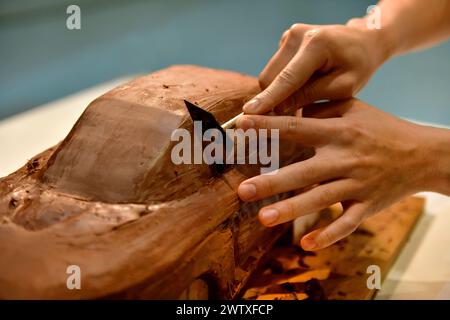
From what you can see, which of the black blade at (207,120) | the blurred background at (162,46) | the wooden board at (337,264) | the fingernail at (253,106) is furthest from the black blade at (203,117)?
the blurred background at (162,46)

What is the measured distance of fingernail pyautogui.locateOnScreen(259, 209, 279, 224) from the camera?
1454 mm

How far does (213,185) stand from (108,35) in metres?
3.74

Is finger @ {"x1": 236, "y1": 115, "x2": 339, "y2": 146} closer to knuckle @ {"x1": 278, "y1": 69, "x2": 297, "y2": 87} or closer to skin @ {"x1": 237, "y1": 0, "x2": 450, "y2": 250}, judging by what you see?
skin @ {"x1": 237, "y1": 0, "x2": 450, "y2": 250}

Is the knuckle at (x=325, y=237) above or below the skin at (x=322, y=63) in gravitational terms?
below

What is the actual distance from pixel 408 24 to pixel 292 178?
974 mm

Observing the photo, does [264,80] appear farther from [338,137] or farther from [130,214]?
[130,214]

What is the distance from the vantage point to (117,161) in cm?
149

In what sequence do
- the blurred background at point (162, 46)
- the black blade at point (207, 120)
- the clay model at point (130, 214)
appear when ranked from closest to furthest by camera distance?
the clay model at point (130, 214)
the black blade at point (207, 120)
the blurred background at point (162, 46)

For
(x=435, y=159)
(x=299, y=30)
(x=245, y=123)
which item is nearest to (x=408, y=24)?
(x=299, y=30)

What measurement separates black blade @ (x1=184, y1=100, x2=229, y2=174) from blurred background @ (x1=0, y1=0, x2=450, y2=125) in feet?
8.12

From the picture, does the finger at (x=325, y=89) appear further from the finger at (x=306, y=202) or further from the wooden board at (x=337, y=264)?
the wooden board at (x=337, y=264)

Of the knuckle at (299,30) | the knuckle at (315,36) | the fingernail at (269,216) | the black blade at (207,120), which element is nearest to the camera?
the fingernail at (269,216)

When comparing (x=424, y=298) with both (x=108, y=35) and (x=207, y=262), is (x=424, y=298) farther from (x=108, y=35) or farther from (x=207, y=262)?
(x=108, y=35)

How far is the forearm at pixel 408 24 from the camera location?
6.49 feet
